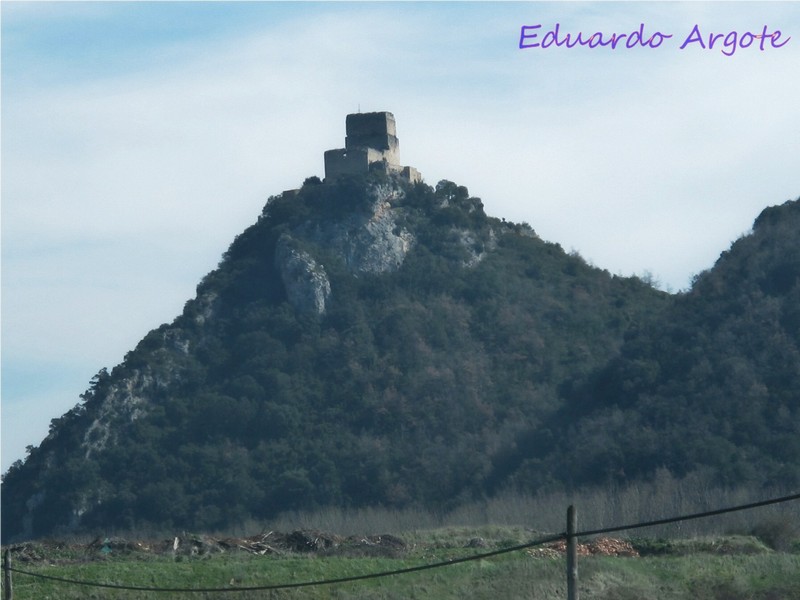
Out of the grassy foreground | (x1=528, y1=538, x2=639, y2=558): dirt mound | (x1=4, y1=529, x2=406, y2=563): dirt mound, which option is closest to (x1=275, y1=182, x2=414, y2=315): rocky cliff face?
(x1=4, y1=529, x2=406, y2=563): dirt mound

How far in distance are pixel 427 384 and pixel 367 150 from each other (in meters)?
15.4

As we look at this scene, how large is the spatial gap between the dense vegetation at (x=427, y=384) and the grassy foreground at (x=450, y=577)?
26.0 metres

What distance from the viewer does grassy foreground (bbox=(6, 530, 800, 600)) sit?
1171 inches

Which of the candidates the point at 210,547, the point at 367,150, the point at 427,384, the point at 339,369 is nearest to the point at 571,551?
the point at 210,547

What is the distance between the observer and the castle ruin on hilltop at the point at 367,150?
8731 cm

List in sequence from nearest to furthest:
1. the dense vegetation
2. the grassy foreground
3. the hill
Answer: the grassy foreground, the dense vegetation, the hill

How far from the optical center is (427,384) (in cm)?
7950

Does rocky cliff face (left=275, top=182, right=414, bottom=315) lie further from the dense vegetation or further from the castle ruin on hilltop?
the castle ruin on hilltop

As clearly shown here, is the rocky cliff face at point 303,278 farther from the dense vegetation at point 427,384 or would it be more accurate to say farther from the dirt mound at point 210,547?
the dirt mound at point 210,547

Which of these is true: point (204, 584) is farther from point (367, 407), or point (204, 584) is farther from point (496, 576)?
point (367, 407)

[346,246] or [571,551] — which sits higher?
[346,246]

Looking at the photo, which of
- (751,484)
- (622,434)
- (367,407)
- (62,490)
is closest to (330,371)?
(367,407)

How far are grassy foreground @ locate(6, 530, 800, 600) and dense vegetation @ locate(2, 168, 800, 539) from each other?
2603 centimetres

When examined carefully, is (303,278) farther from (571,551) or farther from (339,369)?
(571,551)
